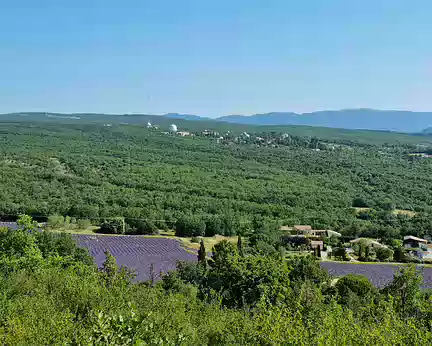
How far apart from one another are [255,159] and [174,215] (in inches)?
A: 1694

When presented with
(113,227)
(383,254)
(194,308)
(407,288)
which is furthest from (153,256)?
(194,308)

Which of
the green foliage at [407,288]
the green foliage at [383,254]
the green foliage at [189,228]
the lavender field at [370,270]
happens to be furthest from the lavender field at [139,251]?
the green foliage at [383,254]

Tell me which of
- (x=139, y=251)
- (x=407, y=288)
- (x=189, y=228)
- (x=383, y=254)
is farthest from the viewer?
(x=189, y=228)

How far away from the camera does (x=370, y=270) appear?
2864cm

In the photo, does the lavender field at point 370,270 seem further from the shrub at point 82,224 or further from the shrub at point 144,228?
the shrub at point 82,224

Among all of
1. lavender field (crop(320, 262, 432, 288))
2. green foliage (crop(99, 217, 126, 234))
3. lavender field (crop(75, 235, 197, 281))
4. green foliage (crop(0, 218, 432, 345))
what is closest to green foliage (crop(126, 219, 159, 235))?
green foliage (crop(99, 217, 126, 234))

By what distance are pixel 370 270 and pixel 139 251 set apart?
584 inches

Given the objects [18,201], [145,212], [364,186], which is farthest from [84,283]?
[364,186]

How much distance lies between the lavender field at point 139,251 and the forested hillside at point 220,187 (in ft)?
13.8

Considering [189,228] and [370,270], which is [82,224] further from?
[370,270]

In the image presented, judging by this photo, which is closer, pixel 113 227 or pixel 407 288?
pixel 407 288

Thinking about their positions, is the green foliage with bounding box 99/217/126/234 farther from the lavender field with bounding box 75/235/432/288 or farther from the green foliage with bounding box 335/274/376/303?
the green foliage with bounding box 335/274/376/303

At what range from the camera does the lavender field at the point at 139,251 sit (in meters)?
27.4

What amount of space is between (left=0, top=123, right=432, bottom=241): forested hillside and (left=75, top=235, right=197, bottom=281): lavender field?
422cm
